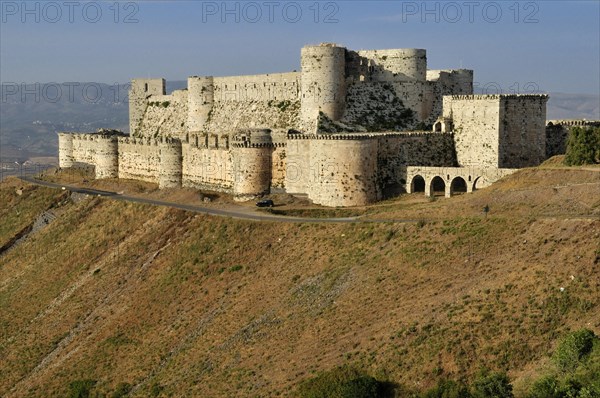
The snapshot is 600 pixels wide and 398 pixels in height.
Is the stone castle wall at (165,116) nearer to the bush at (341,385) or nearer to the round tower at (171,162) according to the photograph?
the round tower at (171,162)

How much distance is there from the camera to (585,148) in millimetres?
60094

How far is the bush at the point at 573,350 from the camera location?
117 ft

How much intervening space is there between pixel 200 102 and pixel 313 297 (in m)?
43.9

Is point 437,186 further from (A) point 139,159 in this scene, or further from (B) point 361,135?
(A) point 139,159

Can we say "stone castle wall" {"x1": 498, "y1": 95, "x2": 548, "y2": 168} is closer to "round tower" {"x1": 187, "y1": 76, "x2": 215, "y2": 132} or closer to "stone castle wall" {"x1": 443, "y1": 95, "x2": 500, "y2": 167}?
"stone castle wall" {"x1": 443, "y1": 95, "x2": 500, "y2": 167}

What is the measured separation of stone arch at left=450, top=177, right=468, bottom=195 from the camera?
64.8m

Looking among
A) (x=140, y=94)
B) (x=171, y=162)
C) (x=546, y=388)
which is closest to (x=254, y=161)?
(x=171, y=162)

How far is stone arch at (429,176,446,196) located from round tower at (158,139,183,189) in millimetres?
23730

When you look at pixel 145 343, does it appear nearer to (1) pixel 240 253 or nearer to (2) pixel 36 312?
(1) pixel 240 253

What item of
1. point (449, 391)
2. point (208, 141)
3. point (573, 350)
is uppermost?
point (208, 141)

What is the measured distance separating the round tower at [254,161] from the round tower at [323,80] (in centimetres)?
610

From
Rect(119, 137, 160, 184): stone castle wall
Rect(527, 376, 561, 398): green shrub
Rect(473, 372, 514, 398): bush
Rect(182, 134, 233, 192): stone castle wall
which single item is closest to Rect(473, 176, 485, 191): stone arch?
Rect(182, 134, 233, 192): stone castle wall

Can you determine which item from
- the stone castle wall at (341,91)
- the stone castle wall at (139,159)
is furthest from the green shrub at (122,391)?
the stone castle wall at (139,159)

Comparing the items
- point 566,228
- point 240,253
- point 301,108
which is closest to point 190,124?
point 301,108
